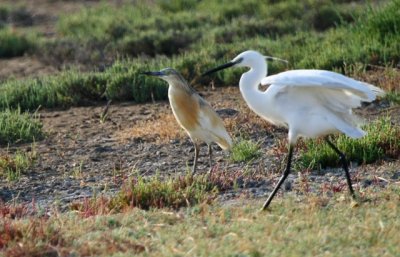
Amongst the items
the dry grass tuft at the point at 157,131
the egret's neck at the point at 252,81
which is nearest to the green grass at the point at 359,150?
the egret's neck at the point at 252,81

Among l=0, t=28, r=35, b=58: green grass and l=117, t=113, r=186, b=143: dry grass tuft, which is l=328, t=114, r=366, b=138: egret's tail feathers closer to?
l=117, t=113, r=186, b=143: dry grass tuft

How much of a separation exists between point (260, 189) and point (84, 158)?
2.27 metres

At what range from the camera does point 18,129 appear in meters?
11.1

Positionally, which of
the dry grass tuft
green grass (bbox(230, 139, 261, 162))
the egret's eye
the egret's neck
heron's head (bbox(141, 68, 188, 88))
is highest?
the egret's eye

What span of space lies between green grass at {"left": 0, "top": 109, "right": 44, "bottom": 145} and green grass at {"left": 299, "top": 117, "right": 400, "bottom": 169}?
3.08 m

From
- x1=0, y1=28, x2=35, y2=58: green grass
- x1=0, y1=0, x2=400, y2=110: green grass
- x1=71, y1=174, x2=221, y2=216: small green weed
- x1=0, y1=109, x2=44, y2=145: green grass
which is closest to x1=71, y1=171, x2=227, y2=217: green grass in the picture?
x1=71, y1=174, x2=221, y2=216: small green weed

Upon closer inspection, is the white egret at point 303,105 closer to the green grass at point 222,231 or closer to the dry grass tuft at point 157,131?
the green grass at point 222,231

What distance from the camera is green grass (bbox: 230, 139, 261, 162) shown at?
966 cm

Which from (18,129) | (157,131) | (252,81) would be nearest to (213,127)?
(252,81)

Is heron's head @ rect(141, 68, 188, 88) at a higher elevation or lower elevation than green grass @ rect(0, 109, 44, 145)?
higher

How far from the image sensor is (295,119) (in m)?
7.95

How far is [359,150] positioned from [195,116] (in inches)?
56.3

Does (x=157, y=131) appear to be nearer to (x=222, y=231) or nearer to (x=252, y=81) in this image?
(x=252, y=81)

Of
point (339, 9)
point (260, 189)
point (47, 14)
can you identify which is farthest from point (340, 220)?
point (47, 14)
